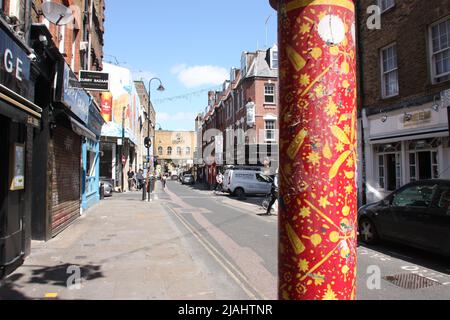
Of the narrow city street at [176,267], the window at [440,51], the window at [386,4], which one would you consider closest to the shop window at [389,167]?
the window at [440,51]

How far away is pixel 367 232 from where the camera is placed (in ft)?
30.6

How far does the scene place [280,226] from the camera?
1.96m

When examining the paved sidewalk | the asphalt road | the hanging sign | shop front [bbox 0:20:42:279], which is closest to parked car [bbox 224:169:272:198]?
the asphalt road

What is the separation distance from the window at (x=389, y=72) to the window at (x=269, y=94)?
18682 mm

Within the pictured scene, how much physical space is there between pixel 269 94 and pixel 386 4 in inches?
755

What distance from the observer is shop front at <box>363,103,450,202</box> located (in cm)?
1335

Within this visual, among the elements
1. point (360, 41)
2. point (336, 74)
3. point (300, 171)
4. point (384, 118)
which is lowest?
point (300, 171)

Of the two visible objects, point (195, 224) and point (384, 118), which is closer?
point (195, 224)

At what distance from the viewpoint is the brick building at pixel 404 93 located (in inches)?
529

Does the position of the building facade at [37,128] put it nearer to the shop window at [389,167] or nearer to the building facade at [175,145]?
the shop window at [389,167]
